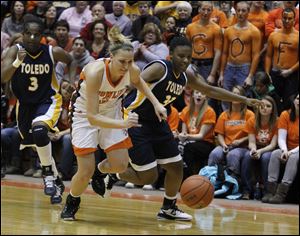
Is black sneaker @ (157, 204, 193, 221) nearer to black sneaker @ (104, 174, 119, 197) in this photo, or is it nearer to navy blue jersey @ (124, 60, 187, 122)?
black sneaker @ (104, 174, 119, 197)

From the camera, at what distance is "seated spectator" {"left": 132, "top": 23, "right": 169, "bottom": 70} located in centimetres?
1043

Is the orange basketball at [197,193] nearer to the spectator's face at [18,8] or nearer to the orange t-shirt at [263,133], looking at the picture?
the orange t-shirt at [263,133]

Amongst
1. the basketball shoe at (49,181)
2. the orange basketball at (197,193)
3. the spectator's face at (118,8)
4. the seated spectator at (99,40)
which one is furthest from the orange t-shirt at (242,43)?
the orange basketball at (197,193)

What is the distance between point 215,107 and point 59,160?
238 centimetres

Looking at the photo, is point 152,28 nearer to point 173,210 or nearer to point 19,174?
point 19,174

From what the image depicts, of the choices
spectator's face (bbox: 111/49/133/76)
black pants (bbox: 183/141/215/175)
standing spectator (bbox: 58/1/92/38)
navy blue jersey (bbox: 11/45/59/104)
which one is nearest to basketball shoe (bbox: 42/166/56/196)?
navy blue jersey (bbox: 11/45/59/104)

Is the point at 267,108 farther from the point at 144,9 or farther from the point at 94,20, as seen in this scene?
the point at 94,20

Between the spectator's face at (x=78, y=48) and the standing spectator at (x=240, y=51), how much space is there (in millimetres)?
2107

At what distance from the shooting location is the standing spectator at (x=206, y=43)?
10.6 m

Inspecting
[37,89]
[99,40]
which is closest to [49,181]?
[37,89]

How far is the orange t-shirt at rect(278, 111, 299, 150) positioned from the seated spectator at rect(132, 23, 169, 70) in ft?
7.14

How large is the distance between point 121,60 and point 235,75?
4.35 m

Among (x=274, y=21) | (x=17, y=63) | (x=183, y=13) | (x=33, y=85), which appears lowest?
(x=183, y=13)

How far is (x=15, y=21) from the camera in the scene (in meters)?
12.4
